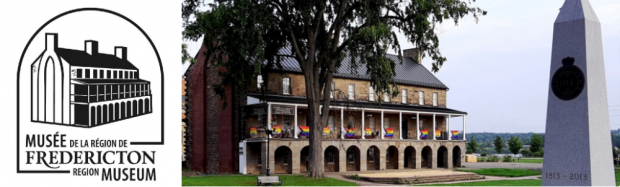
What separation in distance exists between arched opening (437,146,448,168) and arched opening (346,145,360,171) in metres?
9.39

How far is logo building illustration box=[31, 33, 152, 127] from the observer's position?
5.88 metres

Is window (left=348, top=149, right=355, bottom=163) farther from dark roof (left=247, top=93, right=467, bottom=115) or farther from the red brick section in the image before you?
the red brick section

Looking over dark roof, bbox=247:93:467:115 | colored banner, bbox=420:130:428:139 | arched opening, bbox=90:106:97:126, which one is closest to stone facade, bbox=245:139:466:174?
colored banner, bbox=420:130:428:139

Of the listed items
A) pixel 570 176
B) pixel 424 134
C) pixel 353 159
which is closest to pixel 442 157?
pixel 424 134

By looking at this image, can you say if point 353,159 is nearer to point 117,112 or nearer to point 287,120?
point 287,120

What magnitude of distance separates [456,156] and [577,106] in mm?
34947

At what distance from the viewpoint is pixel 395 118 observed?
1791 inches

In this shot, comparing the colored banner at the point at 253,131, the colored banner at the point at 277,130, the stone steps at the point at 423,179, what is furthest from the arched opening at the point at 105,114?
the colored banner at the point at 253,131

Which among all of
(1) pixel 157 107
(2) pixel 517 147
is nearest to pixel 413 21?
(1) pixel 157 107

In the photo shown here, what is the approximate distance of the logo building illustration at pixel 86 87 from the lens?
5.88 m

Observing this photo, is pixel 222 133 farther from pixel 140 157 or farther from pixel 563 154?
pixel 140 157

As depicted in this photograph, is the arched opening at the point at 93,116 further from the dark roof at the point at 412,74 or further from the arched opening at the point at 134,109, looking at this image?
the dark roof at the point at 412,74

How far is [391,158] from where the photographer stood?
44656mm

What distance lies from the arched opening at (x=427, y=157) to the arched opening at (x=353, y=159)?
24.9ft
